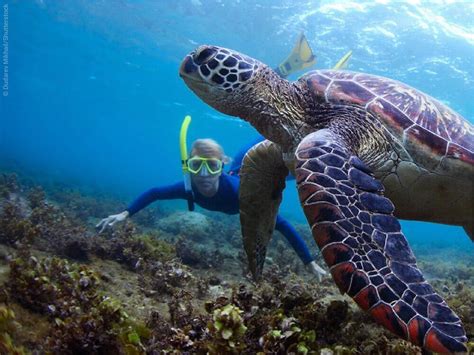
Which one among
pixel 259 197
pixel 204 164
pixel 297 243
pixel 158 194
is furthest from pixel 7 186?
pixel 259 197

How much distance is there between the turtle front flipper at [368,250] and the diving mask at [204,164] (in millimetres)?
3754

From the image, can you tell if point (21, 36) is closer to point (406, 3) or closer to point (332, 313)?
point (406, 3)

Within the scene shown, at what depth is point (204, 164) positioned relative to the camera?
251 inches

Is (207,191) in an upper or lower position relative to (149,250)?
upper

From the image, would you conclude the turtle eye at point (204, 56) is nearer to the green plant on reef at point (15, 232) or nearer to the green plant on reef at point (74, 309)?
the green plant on reef at point (74, 309)

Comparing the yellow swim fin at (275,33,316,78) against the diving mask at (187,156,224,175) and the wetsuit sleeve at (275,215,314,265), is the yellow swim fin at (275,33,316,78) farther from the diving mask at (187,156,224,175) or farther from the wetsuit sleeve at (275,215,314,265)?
the wetsuit sleeve at (275,215,314,265)

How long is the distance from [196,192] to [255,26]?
50.5 feet

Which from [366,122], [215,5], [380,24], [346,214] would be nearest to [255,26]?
[215,5]

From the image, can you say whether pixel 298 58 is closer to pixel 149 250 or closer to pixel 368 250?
pixel 149 250

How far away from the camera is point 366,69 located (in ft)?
72.3

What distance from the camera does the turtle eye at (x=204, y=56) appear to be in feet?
12.2

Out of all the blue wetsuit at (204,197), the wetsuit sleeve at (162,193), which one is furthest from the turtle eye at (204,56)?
the wetsuit sleeve at (162,193)

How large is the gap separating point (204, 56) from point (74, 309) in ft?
8.96

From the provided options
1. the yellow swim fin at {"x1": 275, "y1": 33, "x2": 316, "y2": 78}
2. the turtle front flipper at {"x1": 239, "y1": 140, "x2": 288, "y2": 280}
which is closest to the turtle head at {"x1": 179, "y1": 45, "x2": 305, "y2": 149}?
the turtle front flipper at {"x1": 239, "y1": 140, "x2": 288, "y2": 280}
